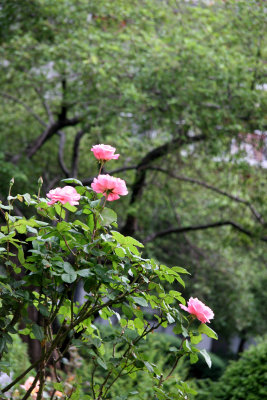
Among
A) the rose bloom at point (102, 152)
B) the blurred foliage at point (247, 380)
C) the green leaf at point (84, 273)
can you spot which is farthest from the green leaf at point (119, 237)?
the blurred foliage at point (247, 380)

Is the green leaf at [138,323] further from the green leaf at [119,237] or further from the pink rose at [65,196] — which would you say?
the pink rose at [65,196]

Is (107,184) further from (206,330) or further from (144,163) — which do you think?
(144,163)

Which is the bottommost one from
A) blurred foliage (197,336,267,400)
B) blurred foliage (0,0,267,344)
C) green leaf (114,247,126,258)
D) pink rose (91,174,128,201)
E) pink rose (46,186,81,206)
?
blurred foliage (197,336,267,400)

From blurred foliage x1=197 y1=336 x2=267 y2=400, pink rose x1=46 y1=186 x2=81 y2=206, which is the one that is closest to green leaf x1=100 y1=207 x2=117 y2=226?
pink rose x1=46 y1=186 x2=81 y2=206

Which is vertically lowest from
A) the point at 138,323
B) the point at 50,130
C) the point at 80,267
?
the point at 50,130

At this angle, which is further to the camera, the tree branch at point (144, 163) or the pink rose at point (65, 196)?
the tree branch at point (144, 163)

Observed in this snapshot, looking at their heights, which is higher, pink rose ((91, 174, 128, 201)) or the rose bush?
pink rose ((91, 174, 128, 201))

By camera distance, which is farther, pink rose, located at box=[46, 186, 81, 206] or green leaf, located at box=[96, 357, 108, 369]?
green leaf, located at box=[96, 357, 108, 369]

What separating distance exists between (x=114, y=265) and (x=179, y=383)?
62cm

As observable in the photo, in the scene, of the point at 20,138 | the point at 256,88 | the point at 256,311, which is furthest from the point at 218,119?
the point at 256,311

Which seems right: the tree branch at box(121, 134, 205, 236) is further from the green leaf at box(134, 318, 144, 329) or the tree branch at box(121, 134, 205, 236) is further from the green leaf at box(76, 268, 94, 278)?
the green leaf at box(76, 268, 94, 278)

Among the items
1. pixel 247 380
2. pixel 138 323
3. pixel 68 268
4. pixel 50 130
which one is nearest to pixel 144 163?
pixel 50 130

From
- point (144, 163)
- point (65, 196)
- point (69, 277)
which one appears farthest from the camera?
point (144, 163)

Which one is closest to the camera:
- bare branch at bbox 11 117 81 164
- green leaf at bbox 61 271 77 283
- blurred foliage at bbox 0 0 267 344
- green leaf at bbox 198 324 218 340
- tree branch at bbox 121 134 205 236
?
green leaf at bbox 61 271 77 283
